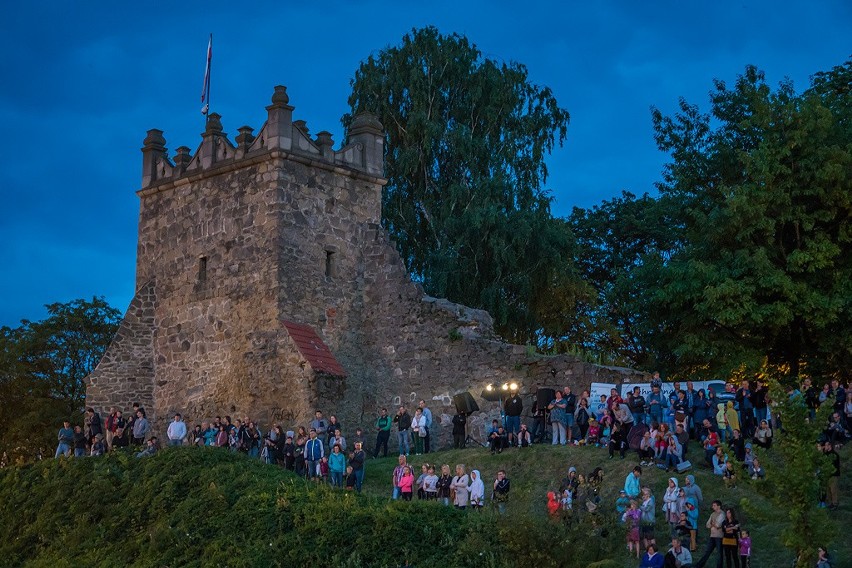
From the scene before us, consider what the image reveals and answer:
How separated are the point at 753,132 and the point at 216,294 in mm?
16364

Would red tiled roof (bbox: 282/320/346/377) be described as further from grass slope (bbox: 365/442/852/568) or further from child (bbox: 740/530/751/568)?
child (bbox: 740/530/751/568)

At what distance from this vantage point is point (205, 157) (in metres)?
32.8

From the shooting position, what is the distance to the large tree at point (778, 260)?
31312mm

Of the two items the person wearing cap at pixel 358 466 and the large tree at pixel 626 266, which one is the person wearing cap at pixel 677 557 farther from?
the large tree at pixel 626 266

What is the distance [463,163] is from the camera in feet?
136

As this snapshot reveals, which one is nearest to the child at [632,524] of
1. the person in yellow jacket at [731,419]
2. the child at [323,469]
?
the person in yellow jacket at [731,419]

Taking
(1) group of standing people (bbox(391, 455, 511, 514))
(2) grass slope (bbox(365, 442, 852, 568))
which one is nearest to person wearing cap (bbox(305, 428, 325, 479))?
(2) grass slope (bbox(365, 442, 852, 568))

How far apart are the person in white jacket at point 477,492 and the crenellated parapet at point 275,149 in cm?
1090

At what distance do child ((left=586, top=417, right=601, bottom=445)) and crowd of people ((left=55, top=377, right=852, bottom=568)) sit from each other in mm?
28

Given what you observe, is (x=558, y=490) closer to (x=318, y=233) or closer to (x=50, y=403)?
(x=318, y=233)

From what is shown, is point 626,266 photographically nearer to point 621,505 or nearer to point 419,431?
point 419,431

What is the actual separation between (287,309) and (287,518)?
958cm

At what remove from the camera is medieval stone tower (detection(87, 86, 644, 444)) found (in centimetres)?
3016

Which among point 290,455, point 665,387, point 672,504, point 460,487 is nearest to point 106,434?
point 290,455
